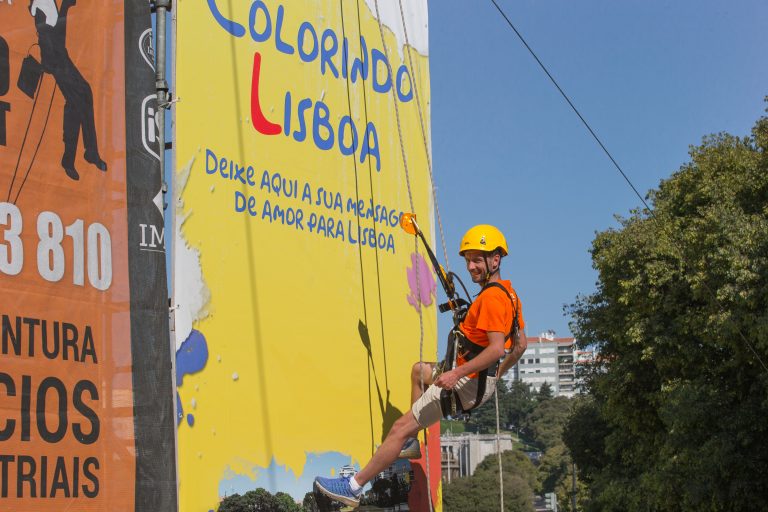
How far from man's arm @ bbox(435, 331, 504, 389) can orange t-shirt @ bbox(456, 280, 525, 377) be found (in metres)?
0.08

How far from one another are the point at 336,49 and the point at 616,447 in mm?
22726

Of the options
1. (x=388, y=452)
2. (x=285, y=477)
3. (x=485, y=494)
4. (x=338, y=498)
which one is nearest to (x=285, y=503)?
(x=285, y=477)

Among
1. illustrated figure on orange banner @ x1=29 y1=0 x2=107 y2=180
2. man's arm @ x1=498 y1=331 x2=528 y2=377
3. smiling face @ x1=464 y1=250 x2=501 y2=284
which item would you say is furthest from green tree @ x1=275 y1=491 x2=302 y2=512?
illustrated figure on orange banner @ x1=29 y1=0 x2=107 y2=180

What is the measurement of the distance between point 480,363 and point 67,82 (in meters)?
2.67

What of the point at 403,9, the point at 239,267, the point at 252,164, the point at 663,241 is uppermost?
the point at 663,241

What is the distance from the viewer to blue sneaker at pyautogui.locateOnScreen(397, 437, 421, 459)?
20.6 ft

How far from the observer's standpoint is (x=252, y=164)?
530 centimetres

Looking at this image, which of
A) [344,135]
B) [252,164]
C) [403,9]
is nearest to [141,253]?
[252,164]

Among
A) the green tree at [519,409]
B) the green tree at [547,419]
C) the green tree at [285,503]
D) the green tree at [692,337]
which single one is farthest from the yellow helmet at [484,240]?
the green tree at [519,409]

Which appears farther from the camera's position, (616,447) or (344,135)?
(616,447)

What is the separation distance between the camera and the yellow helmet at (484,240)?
19.2 feet

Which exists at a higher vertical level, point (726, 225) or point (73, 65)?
point (726, 225)

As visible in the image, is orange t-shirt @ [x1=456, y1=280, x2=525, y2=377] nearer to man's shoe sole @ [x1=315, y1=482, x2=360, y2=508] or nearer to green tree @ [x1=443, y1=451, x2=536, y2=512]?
man's shoe sole @ [x1=315, y1=482, x2=360, y2=508]

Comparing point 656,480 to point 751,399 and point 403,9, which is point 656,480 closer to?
point 751,399
